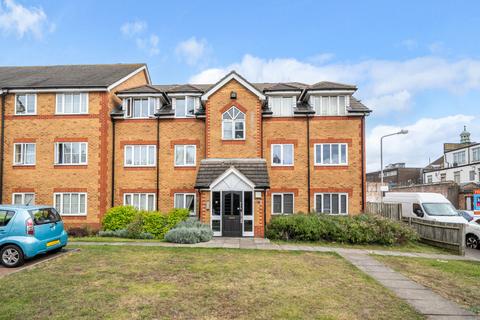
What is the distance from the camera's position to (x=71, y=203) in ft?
55.4

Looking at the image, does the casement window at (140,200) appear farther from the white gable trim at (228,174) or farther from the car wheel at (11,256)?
the car wheel at (11,256)

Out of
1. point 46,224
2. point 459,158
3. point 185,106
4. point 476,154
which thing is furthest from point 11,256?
point 459,158

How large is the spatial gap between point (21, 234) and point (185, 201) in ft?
30.1

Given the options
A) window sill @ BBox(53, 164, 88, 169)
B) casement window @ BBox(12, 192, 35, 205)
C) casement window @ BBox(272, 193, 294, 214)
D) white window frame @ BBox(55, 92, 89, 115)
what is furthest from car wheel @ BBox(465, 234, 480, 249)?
casement window @ BBox(12, 192, 35, 205)

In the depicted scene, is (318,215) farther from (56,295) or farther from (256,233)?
(56,295)

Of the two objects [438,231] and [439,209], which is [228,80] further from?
[439,209]

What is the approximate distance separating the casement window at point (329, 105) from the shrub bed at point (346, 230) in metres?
6.36

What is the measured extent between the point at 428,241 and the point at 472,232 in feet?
6.27

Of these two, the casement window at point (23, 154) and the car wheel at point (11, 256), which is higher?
the casement window at point (23, 154)

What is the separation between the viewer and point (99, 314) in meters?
5.42

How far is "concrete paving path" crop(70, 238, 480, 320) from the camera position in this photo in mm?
6073

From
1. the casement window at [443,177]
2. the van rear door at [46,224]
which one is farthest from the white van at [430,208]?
the casement window at [443,177]

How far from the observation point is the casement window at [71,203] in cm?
1683

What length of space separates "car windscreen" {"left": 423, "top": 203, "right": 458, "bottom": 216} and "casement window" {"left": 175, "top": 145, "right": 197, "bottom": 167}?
1359cm
